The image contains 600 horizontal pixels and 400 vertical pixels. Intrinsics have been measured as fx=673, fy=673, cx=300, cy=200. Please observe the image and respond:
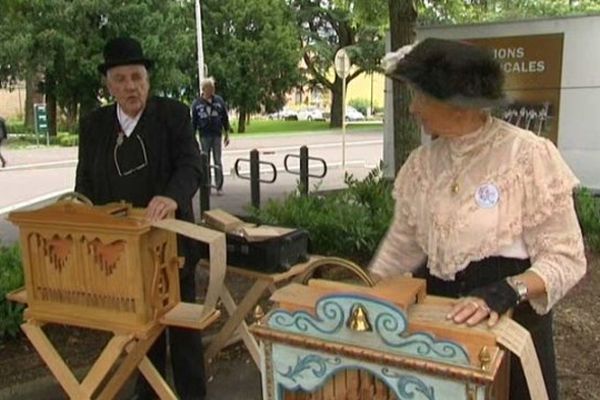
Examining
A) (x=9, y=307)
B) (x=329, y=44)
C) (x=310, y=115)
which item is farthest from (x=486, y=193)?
(x=310, y=115)

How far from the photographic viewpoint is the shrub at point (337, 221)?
205 inches

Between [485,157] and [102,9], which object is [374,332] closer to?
[485,157]

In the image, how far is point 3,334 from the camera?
3678mm

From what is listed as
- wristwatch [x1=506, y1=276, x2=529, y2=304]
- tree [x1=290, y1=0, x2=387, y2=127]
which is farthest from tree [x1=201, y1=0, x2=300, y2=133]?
wristwatch [x1=506, y1=276, x2=529, y2=304]

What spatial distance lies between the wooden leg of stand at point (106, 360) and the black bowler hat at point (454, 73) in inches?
48.3

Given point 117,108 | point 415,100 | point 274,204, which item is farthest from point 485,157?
point 274,204

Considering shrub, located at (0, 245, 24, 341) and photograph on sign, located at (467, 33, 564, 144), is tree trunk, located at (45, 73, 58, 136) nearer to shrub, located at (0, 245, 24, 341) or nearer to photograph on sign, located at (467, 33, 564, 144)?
photograph on sign, located at (467, 33, 564, 144)

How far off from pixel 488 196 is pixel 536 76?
664 centimetres

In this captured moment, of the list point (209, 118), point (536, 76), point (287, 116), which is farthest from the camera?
point (287, 116)

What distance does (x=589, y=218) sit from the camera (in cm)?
587

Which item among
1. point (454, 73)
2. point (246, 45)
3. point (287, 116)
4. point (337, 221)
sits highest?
point (246, 45)

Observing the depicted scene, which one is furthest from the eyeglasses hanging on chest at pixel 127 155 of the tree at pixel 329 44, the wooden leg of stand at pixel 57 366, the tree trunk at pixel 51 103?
the tree at pixel 329 44

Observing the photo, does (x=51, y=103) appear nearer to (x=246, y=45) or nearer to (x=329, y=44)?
(x=246, y=45)

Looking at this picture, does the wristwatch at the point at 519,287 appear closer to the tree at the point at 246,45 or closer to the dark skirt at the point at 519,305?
the dark skirt at the point at 519,305
